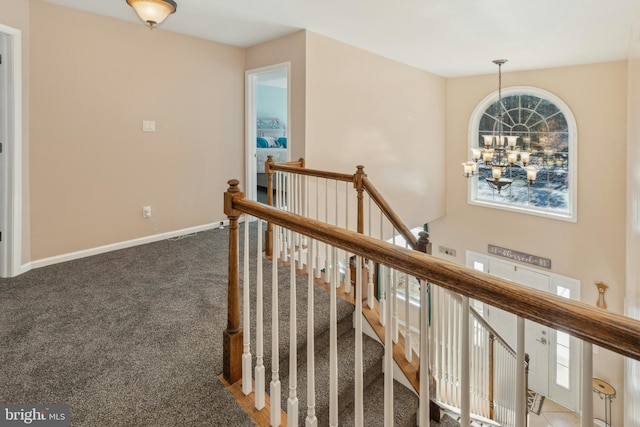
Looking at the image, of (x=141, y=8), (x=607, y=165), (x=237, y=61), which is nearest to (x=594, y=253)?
(x=607, y=165)

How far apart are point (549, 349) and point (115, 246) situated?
6344 millimetres

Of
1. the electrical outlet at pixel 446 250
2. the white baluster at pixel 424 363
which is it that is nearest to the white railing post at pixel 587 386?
the white baluster at pixel 424 363

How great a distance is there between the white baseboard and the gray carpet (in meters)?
0.13

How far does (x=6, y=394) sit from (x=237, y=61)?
3.99 m

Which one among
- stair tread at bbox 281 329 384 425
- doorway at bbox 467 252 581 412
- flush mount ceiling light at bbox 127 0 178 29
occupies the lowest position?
doorway at bbox 467 252 581 412

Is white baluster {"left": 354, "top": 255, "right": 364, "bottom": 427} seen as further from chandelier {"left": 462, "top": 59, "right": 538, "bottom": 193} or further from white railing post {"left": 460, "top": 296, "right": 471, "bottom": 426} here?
chandelier {"left": 462, "top": 59, "right": 538, "bottom": 193}

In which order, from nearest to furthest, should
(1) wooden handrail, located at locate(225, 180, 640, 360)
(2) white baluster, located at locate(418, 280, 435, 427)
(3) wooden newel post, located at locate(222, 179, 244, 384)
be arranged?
1. (1) wooden handrail, located at locate(225, 180, 640, 360)
2. (2) white baluster, located at locate(418, 280, 435, 427)
3. (3) wooden newel post, located at locate(222, 179, 244, 384)

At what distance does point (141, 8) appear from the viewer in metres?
2.65

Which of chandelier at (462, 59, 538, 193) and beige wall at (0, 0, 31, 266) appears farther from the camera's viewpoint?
chandelier at (462, 59, 538, 193)

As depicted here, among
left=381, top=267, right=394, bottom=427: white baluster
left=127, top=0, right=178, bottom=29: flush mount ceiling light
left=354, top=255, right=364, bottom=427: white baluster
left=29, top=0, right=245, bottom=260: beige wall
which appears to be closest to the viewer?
left=381, top=267, right=394, bottom=427: white baluster

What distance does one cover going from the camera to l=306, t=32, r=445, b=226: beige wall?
4051 mm

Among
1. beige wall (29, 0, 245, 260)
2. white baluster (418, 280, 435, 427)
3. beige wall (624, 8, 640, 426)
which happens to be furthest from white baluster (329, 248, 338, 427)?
beige wall (29, 0, 245, 260)

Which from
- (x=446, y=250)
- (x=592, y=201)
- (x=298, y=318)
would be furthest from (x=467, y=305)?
(x=446, y=250)

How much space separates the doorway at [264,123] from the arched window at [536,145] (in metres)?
3.32
